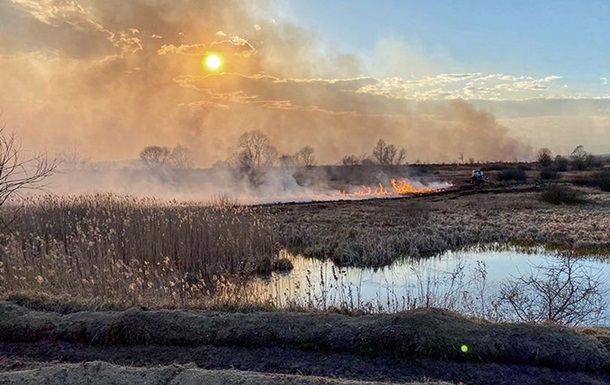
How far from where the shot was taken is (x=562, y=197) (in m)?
35.6

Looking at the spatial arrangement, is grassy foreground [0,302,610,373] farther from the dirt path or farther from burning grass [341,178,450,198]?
burning grass [341,178,450,198]

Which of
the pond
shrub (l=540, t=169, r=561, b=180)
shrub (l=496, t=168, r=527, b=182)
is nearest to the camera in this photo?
the pond

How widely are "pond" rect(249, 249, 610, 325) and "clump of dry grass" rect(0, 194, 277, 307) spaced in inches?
60.5

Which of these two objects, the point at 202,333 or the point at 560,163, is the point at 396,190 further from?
the point at 202,333

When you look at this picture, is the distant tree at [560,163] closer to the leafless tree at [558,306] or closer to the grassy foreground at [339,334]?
the leafless tree at [558,306]

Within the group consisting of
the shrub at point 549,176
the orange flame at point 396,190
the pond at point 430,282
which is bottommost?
the pond at point 430,282

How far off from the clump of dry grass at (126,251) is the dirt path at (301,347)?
4.82ft

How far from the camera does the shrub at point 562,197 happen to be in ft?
116

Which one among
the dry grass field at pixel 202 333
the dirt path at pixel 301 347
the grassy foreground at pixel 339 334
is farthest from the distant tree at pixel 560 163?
the dirt path at pixel 301 347

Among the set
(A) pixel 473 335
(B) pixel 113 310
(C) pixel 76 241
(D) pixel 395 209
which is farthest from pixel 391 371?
(D) pixel 395 209

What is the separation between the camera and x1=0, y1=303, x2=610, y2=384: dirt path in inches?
248

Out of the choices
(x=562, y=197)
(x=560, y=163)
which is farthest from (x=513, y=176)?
(x=562, y=197)

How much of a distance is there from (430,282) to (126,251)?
8.47m

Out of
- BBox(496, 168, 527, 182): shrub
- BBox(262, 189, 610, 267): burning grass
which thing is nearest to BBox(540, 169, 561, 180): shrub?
BBox(496, 168, 527, 182): shrub
